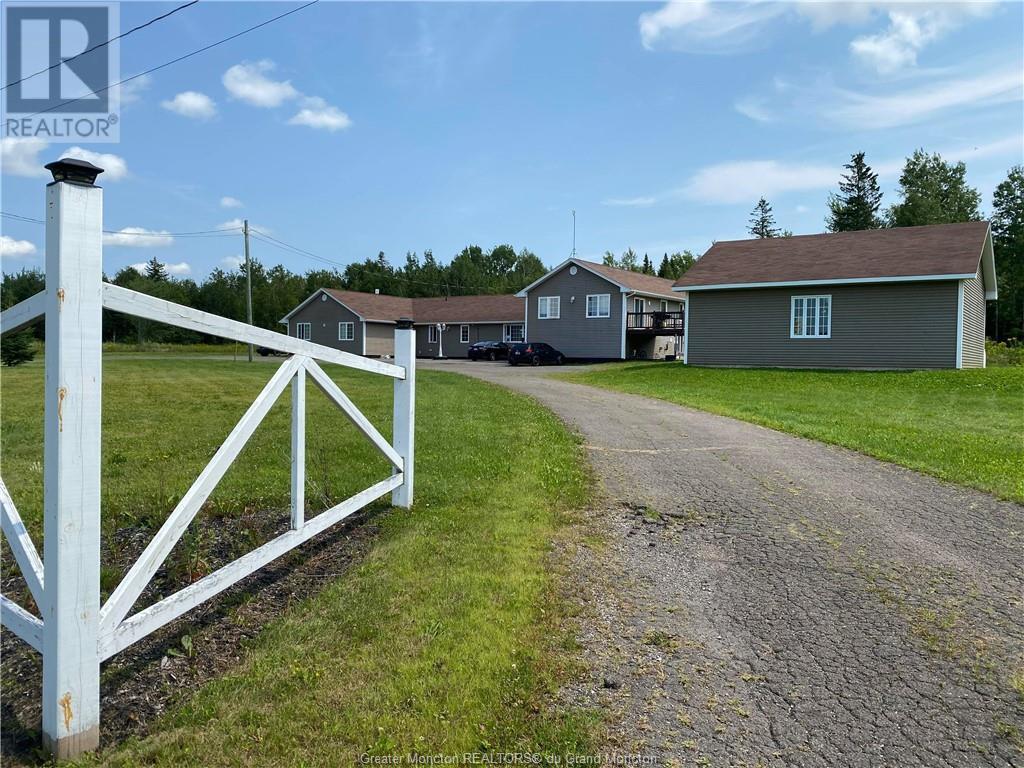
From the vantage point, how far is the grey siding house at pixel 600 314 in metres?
35.3

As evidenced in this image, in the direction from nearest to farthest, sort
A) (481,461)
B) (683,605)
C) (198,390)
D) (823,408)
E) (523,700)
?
(523,700)
(683,605)
(481,461)
(823,408)
(198,390)

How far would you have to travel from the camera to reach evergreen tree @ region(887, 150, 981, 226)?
180ft

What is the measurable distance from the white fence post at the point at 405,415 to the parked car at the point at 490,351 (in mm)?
33614

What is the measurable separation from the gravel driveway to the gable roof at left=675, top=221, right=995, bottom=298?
1814 cm

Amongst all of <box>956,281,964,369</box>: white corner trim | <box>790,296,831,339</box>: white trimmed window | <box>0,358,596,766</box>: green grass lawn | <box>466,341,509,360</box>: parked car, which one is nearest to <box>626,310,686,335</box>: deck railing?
<box>466,341,509,360</box>: parked car

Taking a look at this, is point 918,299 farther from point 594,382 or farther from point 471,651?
point 471,651

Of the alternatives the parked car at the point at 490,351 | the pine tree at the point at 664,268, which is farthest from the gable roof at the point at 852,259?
the pine tree at the point at 664,268

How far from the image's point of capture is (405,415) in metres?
5.60

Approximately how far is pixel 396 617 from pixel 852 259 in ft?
81.2

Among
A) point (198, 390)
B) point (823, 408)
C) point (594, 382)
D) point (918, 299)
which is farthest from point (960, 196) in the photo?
point (198, 390)

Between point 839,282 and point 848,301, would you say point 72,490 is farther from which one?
point 848,301

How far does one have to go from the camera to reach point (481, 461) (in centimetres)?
739

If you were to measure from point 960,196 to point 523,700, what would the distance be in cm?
6787

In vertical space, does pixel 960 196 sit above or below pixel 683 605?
above
